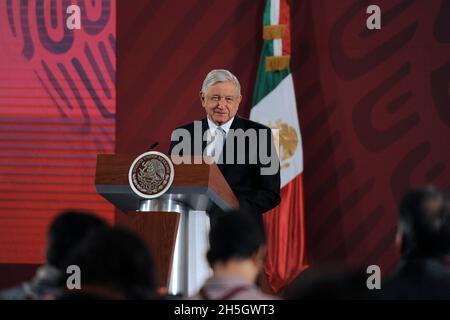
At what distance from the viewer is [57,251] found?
8.24 feet

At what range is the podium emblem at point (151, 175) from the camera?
3.55 metres

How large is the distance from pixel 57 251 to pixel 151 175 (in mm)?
1088

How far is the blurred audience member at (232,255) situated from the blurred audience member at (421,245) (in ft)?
1.29

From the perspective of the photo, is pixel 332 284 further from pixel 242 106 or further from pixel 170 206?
pixel 242 106

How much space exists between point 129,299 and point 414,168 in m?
4.95

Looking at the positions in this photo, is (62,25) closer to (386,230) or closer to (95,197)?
(95,197)

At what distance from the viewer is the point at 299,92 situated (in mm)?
6684

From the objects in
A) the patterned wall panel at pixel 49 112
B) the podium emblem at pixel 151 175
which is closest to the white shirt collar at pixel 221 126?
the podium emblem at pixel 151 175

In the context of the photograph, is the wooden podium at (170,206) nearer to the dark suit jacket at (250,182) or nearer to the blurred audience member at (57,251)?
the dark suit jacket at (250,182)

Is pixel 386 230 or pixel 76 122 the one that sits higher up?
pixel 76 122

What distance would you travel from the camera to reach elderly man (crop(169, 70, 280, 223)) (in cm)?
443

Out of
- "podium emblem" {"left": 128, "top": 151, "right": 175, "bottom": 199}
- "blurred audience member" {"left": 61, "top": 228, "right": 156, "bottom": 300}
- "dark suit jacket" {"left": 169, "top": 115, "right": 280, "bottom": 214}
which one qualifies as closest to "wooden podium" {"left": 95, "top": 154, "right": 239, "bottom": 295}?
"podium emblem" {"left": 128, "top": 151, "right": 175, "bottom": 199}

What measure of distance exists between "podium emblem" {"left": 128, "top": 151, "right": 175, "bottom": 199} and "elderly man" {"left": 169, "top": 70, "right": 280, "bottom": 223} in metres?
0.87
